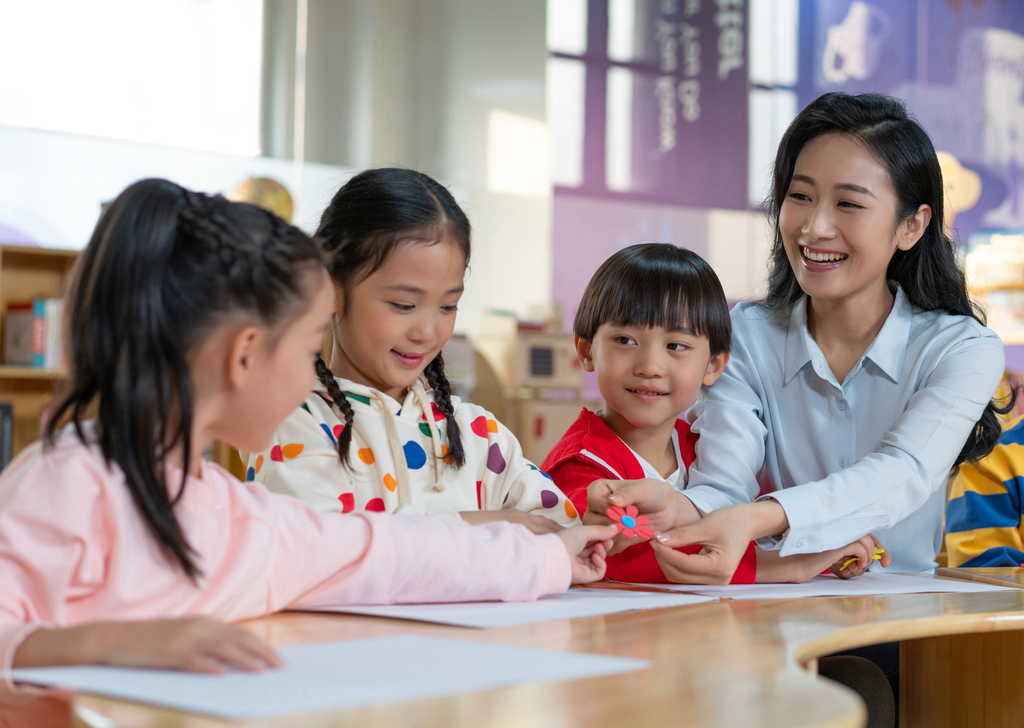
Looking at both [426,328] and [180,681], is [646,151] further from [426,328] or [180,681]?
[180,681]

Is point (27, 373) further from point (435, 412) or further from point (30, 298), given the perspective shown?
point (435, 412)

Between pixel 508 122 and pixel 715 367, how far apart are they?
15.9 feet

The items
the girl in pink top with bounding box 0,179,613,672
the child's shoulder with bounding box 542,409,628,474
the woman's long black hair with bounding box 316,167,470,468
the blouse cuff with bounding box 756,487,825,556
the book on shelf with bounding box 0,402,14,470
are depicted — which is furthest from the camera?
the book on shelf with bounding box 0,402,14,470

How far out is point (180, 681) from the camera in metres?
0.54

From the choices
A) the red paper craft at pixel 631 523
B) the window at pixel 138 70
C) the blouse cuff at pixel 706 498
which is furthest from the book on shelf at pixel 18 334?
the red paper craft at pixel 631 523

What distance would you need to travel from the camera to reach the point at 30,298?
13.9 ft

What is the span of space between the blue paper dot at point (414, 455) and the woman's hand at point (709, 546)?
332 millimetres

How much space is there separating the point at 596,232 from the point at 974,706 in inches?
211

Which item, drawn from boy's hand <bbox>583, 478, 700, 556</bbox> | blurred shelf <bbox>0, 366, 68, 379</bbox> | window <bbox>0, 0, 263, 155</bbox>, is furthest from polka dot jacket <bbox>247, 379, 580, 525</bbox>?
window <bbox>0, 0, 263, 155</bbox>

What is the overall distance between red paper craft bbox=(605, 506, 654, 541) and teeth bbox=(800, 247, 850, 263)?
1.85 ft

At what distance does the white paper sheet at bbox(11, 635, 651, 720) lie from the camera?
1.66 ft

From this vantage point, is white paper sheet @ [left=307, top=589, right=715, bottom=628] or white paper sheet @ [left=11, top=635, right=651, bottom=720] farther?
white paper sheet @ [left=307, top=589, right=715, bottom=628]

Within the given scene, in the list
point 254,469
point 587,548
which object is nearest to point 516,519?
point 587,548

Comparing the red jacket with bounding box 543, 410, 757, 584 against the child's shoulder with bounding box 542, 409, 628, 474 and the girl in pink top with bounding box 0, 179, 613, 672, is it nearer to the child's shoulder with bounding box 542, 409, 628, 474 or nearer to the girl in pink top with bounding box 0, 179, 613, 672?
the child's shoulder with bounding box 542, 409, 628, 474
